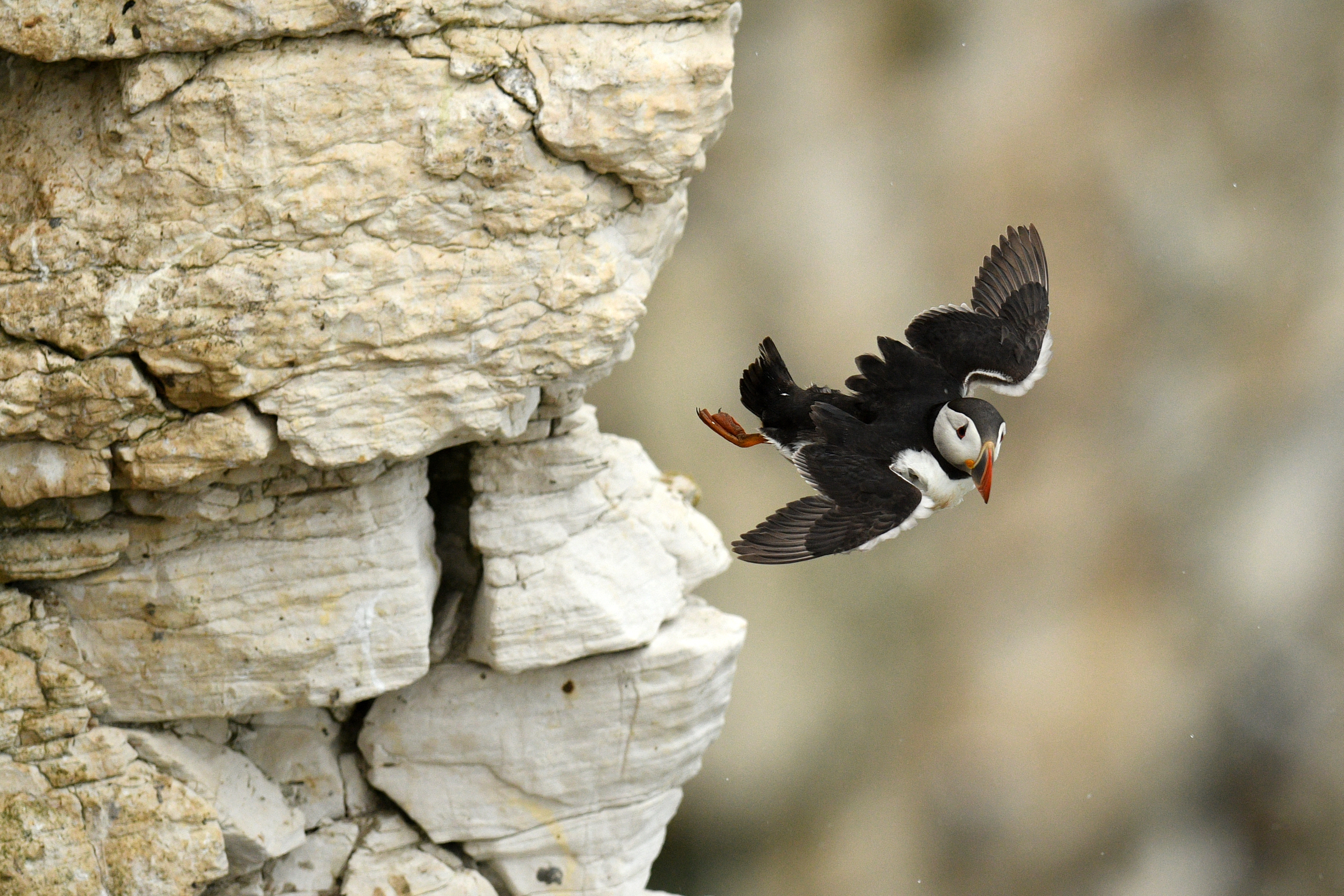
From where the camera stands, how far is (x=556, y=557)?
4477 mm

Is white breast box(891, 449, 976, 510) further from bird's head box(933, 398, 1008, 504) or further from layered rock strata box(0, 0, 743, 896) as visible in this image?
layered rock strata box(0, 0, 743, 896)

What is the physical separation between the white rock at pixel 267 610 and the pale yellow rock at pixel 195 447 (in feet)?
1.65

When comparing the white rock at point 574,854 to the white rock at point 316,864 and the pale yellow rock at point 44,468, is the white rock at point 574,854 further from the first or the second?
the pale yellow rock at point 44,468

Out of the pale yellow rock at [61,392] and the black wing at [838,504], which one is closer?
the black wing at [838,504]

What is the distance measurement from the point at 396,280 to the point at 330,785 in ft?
6.63

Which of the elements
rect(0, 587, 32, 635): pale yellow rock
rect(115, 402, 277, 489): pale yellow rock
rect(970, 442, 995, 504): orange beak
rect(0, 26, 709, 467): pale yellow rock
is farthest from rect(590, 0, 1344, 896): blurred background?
rect(970, 442, 995, 504): orange beak

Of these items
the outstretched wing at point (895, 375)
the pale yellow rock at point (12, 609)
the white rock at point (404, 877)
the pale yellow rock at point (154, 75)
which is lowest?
the white rock at point (404, 877)

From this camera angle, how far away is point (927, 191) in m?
7.07

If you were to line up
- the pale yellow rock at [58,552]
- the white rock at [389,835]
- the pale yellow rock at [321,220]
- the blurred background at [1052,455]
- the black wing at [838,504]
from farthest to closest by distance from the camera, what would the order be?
the blurred background at [1052,455] → the white rock at [389,835] → the pale yellow rock at [58,552] → the pale yellow rock at [321,220] → the black wing at [838,504]

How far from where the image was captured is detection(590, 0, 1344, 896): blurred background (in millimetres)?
6930

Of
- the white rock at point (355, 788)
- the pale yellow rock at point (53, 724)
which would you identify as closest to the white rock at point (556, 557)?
the white rock at point (355, 788)

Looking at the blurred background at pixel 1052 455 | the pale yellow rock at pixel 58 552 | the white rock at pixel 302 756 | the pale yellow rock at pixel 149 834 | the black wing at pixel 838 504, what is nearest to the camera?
the black wing at pixel 838 504

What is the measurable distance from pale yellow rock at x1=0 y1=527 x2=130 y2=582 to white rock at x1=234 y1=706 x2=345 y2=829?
922mm

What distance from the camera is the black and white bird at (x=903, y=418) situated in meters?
2.77
